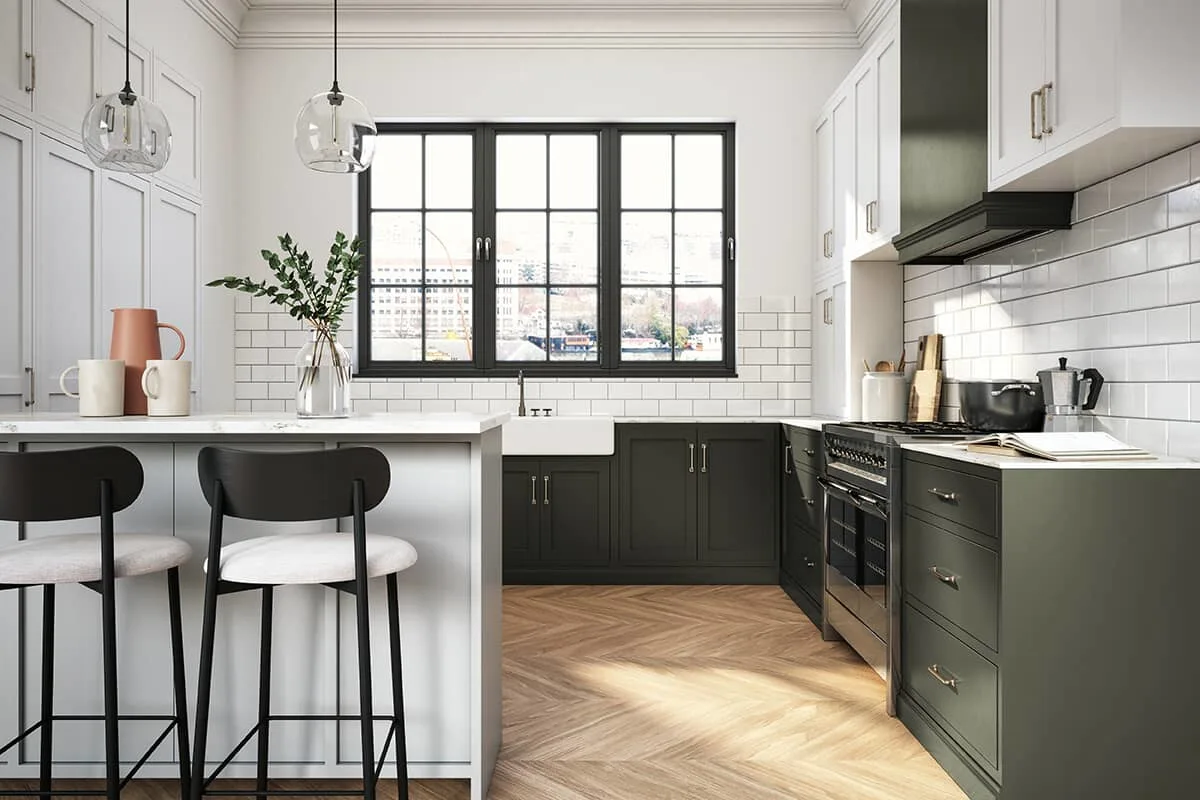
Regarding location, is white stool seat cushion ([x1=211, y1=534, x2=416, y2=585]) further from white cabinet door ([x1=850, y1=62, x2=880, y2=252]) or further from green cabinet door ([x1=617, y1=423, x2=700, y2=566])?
white cabinet door ([x1=850, y1=62, x2=880, y2=252])

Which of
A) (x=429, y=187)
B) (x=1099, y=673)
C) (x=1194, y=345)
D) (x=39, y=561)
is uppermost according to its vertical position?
(x=429, y=187)

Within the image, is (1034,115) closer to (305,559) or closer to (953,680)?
(953,680)

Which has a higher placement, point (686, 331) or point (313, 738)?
point (686, 331)

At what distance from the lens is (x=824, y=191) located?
5.08m

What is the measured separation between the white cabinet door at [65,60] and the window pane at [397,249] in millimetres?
1896

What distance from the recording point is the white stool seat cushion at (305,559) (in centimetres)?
197

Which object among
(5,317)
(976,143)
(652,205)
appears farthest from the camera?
(652,205)

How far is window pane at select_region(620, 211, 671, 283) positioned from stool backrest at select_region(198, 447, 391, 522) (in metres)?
3.74

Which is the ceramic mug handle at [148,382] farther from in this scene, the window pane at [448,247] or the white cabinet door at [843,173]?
the white cabinet door at [843,173]

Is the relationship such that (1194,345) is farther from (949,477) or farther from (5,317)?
(5,317)

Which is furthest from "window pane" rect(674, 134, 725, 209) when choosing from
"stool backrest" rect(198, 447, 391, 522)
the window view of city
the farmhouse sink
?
"stool backrest" rect(198, 447, 391, 522)

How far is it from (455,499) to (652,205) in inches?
137

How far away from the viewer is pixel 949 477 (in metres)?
2.59

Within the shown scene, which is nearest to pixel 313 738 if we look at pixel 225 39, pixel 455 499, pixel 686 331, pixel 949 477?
pixel 455 499
